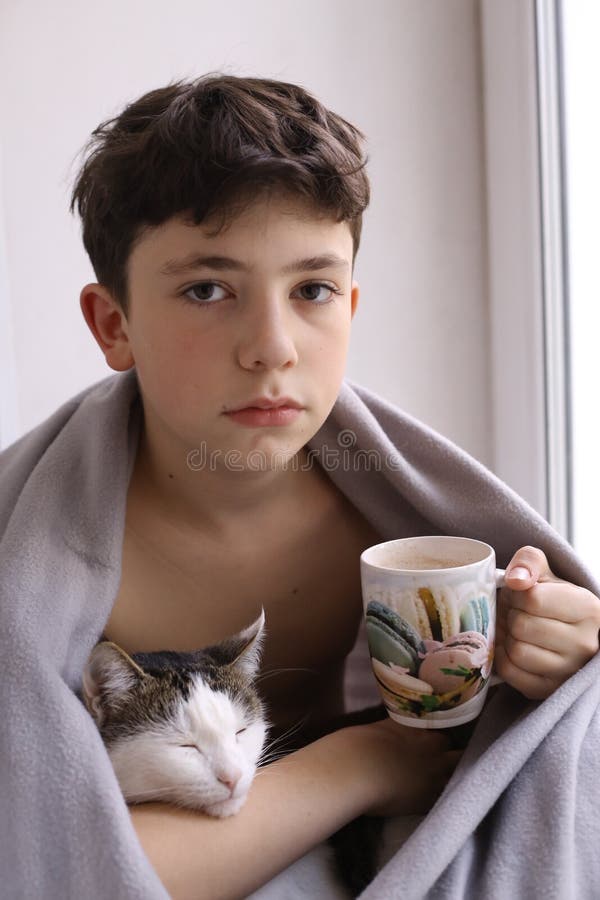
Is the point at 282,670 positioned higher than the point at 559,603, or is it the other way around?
the point at 559,603

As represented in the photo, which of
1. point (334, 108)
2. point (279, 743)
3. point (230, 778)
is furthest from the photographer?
point (334, 108)

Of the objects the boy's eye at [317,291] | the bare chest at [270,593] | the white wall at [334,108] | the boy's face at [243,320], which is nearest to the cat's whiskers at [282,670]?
the bare chest at [270,593]

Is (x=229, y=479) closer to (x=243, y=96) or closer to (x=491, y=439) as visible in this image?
(x=243, y=96)

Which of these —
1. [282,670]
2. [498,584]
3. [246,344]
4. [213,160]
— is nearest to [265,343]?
[246,344]

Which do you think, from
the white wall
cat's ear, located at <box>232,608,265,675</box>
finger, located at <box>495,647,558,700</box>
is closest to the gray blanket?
finger, located at <box>495,647,558,700</box>

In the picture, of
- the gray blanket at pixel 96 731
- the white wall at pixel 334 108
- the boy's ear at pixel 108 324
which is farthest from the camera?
the white wall at pixel 334 108

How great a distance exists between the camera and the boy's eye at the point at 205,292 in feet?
2.20

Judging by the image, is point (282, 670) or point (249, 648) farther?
point (282, 670)

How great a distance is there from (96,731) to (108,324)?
392 mm

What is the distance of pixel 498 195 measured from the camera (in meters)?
1.21

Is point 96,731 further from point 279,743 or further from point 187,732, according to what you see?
point 279,743

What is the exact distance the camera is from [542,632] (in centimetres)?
66

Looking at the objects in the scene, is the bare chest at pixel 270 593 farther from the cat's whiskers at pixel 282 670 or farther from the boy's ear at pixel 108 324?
Answer: the boy's ear at pixel 108 324

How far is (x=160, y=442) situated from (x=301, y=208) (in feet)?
0.94
